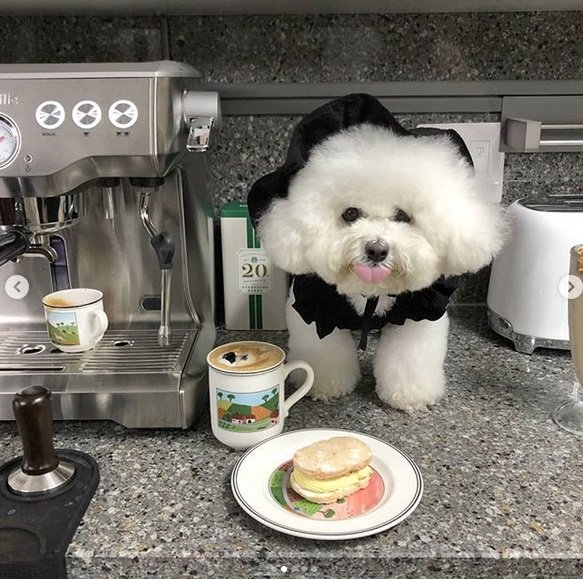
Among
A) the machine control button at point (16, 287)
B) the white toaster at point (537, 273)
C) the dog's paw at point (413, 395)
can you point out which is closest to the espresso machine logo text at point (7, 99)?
the machine control button at point (16, 287)

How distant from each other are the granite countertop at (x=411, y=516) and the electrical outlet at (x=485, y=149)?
0.33 m

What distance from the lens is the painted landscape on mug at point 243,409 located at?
0.71 m

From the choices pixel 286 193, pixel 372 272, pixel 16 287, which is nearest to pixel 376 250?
pixel 372 272

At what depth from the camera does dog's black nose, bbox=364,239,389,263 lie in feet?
2.19

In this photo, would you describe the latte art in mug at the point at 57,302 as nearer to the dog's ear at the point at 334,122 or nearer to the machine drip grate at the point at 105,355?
the machine drip grate at the point at 105,355

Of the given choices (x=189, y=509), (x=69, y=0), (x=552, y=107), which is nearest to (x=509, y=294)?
(x=552, y=107)

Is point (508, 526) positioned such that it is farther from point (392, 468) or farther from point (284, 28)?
point (284, 28)

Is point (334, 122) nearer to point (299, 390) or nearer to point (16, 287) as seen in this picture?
point (299, 390)

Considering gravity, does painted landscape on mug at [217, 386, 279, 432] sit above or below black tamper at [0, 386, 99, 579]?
above

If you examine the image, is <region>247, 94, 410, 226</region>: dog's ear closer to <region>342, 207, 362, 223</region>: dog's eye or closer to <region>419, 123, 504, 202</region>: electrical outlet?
<region>342, 207, 362, 223</region>: dog's eye

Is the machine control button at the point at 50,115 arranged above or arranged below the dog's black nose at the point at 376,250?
above

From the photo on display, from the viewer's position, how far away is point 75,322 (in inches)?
31.4

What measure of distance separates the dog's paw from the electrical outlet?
1.17 ft

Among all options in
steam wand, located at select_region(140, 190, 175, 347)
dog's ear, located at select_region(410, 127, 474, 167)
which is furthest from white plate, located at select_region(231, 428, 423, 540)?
dog's ear, located at select_region(410, 127, 474, 167)
